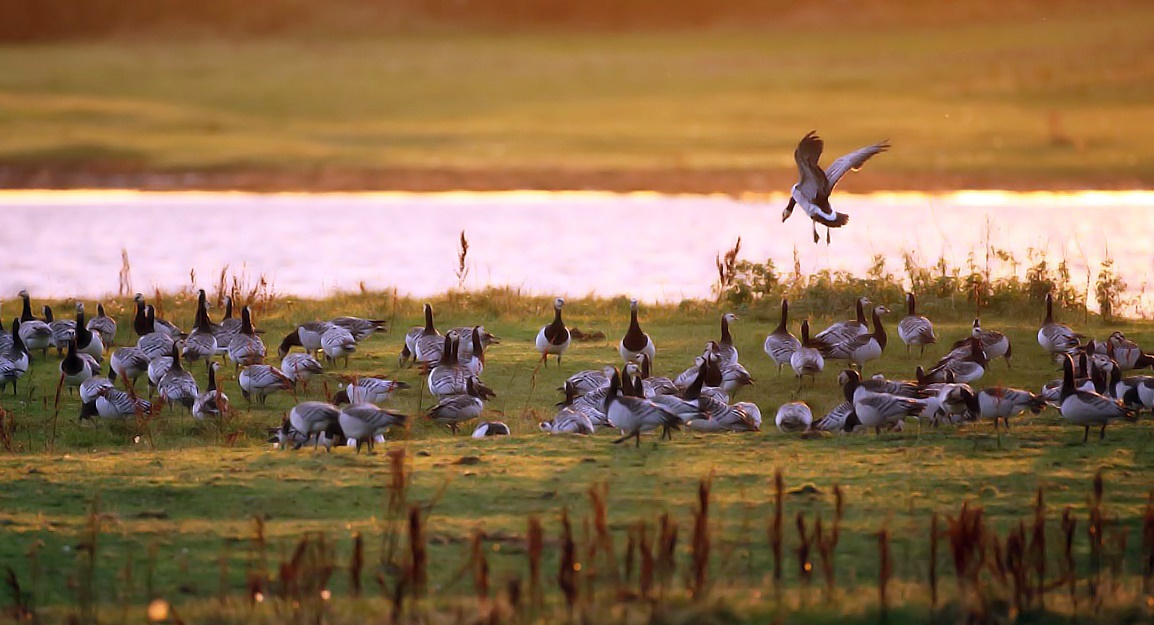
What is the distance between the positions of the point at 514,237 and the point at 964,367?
35482mm

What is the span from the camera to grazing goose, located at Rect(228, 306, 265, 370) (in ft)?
58.7

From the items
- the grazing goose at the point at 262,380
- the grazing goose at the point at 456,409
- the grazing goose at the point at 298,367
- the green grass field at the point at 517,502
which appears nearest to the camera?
the green grass field at the point at 517,502

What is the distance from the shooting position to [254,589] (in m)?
9.10

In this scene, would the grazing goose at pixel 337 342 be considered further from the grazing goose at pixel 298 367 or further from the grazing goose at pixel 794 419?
the grazing goose at pixel 794 419

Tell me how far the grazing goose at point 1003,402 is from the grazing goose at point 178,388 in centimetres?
803

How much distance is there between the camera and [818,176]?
65.4 ft

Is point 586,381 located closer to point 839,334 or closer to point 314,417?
point 839,334

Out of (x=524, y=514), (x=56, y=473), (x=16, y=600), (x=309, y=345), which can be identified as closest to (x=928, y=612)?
(x=524, y=514)

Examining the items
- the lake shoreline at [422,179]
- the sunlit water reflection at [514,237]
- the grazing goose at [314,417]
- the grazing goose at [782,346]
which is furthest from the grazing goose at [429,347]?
the lake shoreline at [422,179]

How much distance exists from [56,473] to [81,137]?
6750cm

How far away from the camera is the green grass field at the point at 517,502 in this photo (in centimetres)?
946

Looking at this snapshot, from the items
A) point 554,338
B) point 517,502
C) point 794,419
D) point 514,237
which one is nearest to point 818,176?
point 554,338

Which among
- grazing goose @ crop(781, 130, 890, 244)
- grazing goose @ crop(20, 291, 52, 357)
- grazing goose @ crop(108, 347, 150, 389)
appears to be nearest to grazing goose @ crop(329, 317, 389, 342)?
grazing goose @ crop(108, 347, 150, 389)

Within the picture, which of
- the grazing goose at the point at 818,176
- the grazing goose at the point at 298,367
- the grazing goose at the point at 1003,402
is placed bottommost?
the grazing goose at the point at 1003,402
